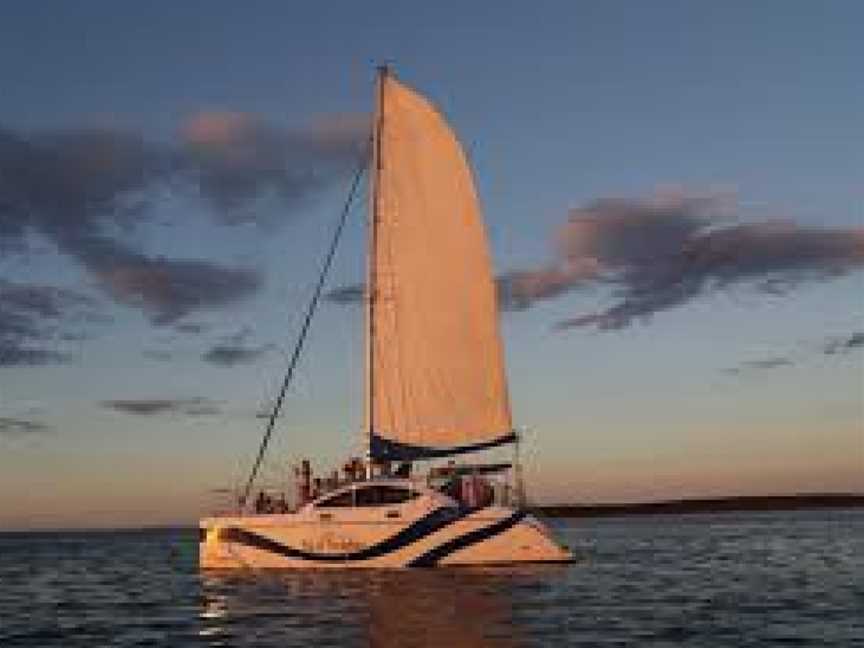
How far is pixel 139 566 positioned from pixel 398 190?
26.8 meters

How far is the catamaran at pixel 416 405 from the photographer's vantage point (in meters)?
41.4

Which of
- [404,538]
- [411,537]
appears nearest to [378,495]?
[404,538]

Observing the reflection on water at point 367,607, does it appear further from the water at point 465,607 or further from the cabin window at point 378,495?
the cabin window at point 378,495

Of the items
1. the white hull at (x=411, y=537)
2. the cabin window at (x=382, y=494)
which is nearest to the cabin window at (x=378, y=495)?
the cabin window at (x=382, y=494)

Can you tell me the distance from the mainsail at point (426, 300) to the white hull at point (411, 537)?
2433 mm

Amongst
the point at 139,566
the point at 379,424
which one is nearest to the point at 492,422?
the point at 379,424

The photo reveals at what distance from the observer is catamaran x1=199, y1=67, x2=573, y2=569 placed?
41.4 meters

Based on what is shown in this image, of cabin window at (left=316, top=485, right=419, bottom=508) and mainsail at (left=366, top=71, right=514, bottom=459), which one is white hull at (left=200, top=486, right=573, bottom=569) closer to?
cabin window at (left=316, top=485, right=419, bottom=508)

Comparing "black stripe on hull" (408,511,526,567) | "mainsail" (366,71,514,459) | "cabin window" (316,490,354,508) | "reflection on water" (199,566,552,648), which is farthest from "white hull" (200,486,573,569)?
"mainsail" (366,71,514,459)

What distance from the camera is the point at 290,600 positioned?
33.5m

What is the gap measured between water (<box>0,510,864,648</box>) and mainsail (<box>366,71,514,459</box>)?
519 cm

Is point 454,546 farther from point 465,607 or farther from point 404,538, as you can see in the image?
point 465,607

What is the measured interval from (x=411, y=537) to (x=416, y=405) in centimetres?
446

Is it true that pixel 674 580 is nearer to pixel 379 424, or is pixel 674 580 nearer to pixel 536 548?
pixel 536 548
